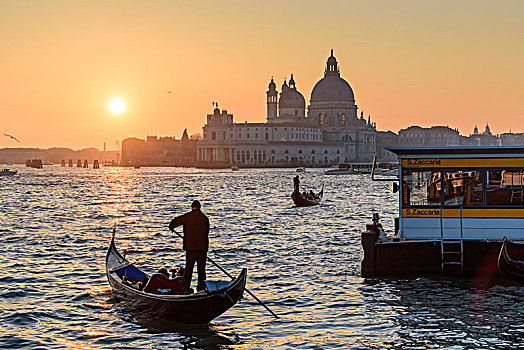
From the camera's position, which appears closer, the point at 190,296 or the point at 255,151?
the point at 190,296

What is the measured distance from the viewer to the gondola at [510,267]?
16.2 meters

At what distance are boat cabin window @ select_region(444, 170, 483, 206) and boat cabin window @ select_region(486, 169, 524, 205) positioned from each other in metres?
0.25

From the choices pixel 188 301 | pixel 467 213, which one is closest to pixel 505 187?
pixel 467 213

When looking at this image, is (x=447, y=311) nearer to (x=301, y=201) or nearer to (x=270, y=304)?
(x=270, y=304)

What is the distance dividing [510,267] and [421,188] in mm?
2763

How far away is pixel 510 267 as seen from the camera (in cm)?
1628

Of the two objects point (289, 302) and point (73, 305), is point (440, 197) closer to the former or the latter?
point (289, 302)

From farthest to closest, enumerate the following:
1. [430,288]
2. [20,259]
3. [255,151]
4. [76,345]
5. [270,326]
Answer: [255,151], [20,259], [430,288], [270,326], [76,345]

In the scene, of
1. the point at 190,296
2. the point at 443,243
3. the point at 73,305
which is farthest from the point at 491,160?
the point at 73,305

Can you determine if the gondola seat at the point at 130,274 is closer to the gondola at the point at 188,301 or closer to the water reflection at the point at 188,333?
the gondola at the point at 188,301

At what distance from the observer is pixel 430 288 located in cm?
1709

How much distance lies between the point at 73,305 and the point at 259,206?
111 feet

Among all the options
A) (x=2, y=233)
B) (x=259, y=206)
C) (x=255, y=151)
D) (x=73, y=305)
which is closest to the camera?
(x=73, y=305)

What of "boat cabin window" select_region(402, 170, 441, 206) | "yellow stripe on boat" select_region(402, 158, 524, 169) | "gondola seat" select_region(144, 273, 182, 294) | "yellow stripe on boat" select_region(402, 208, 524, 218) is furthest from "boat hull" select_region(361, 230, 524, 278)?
"gondola seat" select_region(144, 273, 182, 294)
